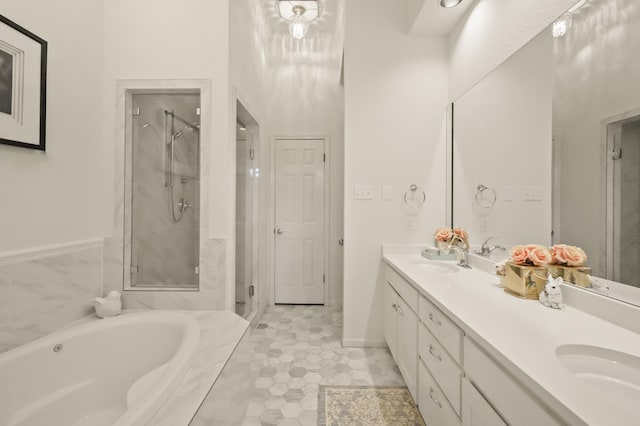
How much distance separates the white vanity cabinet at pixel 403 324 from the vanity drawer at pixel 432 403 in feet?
0.27

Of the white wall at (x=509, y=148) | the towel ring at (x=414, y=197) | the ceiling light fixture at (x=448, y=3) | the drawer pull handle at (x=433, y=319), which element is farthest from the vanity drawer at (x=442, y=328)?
the ceiling light fixture at (x=448, y=3)

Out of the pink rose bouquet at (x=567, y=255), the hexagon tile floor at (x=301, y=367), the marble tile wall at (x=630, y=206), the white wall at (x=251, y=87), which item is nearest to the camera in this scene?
the marble tile wall at (x=630, y=206)

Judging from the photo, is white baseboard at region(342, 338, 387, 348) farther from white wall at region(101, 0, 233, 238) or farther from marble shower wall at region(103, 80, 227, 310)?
white wall at region(101, 0, 233, 238)

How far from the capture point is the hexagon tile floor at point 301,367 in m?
1.61

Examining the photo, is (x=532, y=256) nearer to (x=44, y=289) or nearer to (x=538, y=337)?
(x=538, y=337)

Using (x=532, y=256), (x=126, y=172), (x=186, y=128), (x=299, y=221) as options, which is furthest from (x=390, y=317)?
(x=126, y=172)

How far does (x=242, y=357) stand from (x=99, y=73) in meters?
2.04

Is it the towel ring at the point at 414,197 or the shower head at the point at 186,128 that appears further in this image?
the towel ring at the point at 414,197

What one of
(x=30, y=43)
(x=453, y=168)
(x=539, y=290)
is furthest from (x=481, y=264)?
(x=30, y=43)

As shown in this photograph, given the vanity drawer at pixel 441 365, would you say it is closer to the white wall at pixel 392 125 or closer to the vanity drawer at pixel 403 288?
the vanity drawer at pixel 403 288

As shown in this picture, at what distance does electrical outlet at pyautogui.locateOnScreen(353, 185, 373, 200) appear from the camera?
2.33 metres

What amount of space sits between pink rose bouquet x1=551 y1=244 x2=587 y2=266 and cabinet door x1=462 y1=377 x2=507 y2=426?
2.26 feet

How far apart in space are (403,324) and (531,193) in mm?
1043

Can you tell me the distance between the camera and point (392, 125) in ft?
7.63
